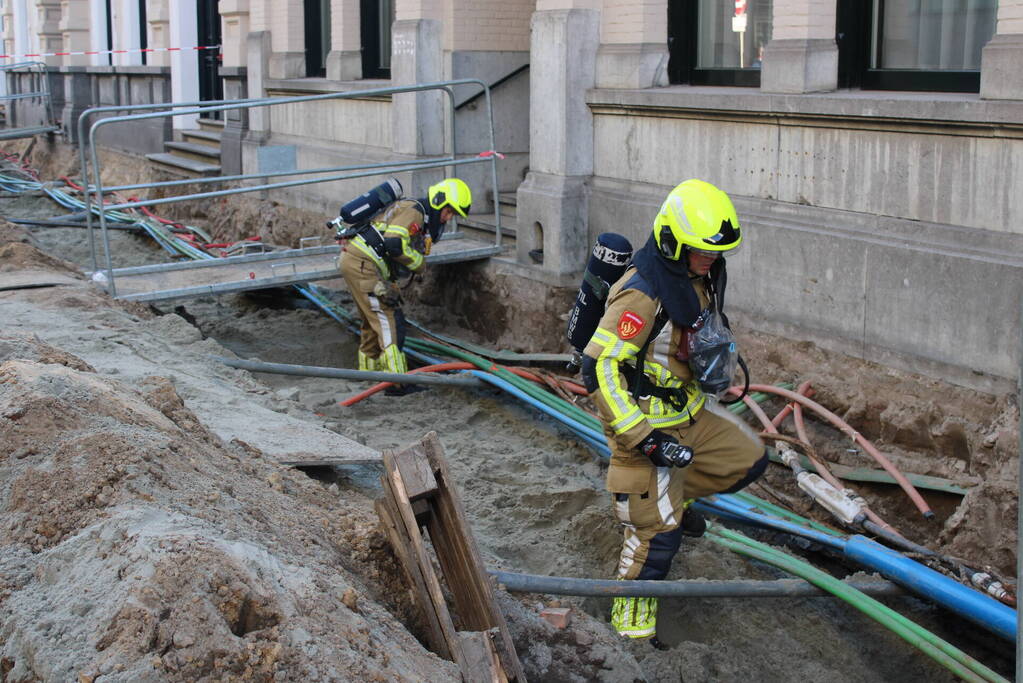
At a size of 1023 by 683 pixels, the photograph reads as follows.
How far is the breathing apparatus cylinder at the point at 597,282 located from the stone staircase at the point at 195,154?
1144 cm

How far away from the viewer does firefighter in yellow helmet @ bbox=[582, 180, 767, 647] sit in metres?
4.61

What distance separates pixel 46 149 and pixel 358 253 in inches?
648

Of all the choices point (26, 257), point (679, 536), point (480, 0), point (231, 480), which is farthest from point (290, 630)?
point (480, 0)

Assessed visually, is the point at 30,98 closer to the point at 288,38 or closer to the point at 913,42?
the point at 288,38

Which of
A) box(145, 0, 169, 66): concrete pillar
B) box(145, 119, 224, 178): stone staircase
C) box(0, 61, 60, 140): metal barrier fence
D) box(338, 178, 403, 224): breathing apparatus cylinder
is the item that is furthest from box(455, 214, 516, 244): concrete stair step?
box(0, 61, 60, 140): metal barrier fence

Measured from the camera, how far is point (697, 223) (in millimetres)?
4559

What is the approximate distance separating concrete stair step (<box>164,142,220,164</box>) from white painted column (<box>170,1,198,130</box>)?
23.2 inches

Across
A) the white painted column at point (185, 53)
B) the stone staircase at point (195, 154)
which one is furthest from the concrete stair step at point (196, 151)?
the white painted column at point (185, 53)

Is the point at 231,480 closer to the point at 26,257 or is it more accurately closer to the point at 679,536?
the point at 679,536

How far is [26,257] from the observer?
9781 mm

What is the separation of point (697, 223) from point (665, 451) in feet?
3.03

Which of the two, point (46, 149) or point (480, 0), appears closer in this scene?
point (480, 0)

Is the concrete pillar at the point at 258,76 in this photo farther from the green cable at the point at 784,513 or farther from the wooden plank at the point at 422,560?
the wooden plank at the point at 422,560

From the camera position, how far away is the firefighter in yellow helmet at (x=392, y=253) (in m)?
8.84
